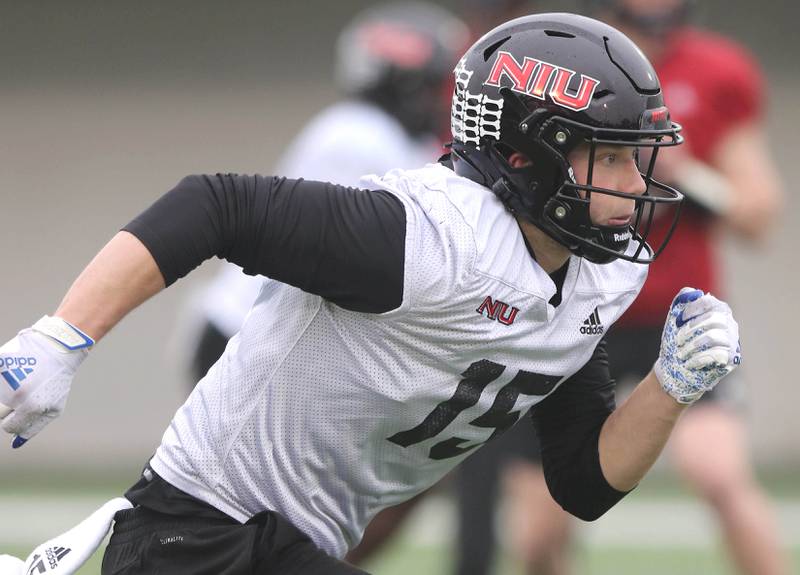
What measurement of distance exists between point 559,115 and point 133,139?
27.9 ft

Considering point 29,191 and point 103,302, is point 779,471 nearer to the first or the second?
point 29,191

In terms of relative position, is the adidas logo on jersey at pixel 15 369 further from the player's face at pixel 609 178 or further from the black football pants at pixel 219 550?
the player's face at pixel 609 178

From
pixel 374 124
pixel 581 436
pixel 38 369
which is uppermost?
pixel 38 369

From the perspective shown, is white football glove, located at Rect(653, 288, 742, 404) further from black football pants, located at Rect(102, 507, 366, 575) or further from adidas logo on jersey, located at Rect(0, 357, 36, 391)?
adidas logo on jersey, located at Rect(0, 357, 36, 391)

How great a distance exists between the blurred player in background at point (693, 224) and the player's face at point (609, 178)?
7.04ft

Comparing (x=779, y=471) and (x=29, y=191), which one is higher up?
(x=29, y=191)

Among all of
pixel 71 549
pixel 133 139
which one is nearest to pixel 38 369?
pixel 71 549

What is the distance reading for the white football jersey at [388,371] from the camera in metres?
2.75

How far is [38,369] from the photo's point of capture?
99.2 inches

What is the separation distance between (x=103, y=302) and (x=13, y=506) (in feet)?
20.2

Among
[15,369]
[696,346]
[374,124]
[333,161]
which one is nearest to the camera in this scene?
[15,369]

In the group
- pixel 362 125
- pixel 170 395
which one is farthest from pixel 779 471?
pixel 362 125

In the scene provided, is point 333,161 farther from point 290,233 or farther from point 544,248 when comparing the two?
point 290,233

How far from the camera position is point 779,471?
32.5 feet
